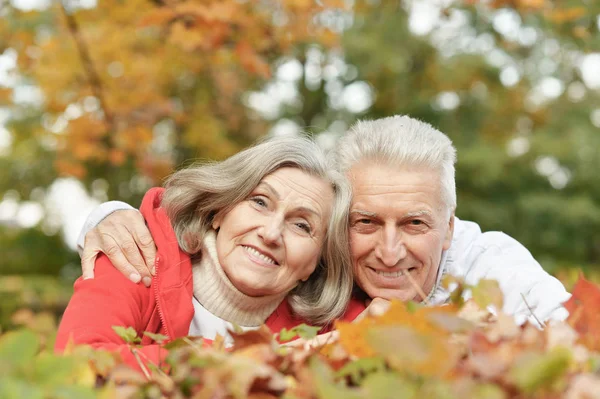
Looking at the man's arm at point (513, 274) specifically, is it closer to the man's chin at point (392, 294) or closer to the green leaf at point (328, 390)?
the man's chin at point (392, 294)

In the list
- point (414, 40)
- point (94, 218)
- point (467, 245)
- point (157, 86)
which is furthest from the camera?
point (414, 40)

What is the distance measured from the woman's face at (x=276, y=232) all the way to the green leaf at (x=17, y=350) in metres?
1.37

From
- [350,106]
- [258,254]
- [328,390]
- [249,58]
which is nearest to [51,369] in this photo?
[328,390]

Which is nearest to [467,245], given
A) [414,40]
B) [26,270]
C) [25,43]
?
[25,43]

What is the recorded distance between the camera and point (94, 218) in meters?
2.59

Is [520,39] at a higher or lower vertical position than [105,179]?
higher

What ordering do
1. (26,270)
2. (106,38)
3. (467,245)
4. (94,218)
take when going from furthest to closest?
(26,270) → (106,38) → (467,245) → (94,218)

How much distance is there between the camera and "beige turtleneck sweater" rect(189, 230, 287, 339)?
8.03 feet

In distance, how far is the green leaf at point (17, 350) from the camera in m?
0.98

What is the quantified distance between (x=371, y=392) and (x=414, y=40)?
967 cm

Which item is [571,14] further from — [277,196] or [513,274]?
[277,196]

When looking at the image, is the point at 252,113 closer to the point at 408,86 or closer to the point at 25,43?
the point at 408,86

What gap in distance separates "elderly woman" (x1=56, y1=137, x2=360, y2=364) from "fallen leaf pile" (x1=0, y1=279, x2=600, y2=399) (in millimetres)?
885

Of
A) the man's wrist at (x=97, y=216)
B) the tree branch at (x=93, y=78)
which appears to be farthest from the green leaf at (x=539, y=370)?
the tree branch at (x=93, y=78)
